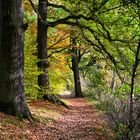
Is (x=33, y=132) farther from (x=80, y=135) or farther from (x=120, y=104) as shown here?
(x=120, y=104)

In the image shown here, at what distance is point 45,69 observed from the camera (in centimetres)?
1914

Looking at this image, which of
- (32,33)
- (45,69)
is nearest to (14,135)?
(45,69)

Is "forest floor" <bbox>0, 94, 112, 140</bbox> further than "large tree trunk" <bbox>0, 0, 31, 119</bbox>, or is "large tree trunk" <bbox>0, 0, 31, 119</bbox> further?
"large tree trunk" <bbox>0, 0, 31, 119</bbox>

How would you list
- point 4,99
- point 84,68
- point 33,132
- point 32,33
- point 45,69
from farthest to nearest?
1. point 84,68
2. point 32,33
3. point 45,69
4. point 4,99
5. point 33,132

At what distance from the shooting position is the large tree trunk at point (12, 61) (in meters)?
11.7

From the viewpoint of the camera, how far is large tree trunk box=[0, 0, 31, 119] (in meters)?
11.7

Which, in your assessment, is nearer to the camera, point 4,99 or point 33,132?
point 33,132

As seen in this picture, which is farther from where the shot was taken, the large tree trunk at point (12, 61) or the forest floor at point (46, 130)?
the large tree trunk at point (12, 61)

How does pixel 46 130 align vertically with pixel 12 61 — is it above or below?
below

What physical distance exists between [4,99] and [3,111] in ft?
1.21

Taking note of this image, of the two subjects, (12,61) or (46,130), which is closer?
(46,130)

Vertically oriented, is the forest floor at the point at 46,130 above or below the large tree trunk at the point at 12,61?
below

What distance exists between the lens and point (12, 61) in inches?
462

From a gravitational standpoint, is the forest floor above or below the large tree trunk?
below
